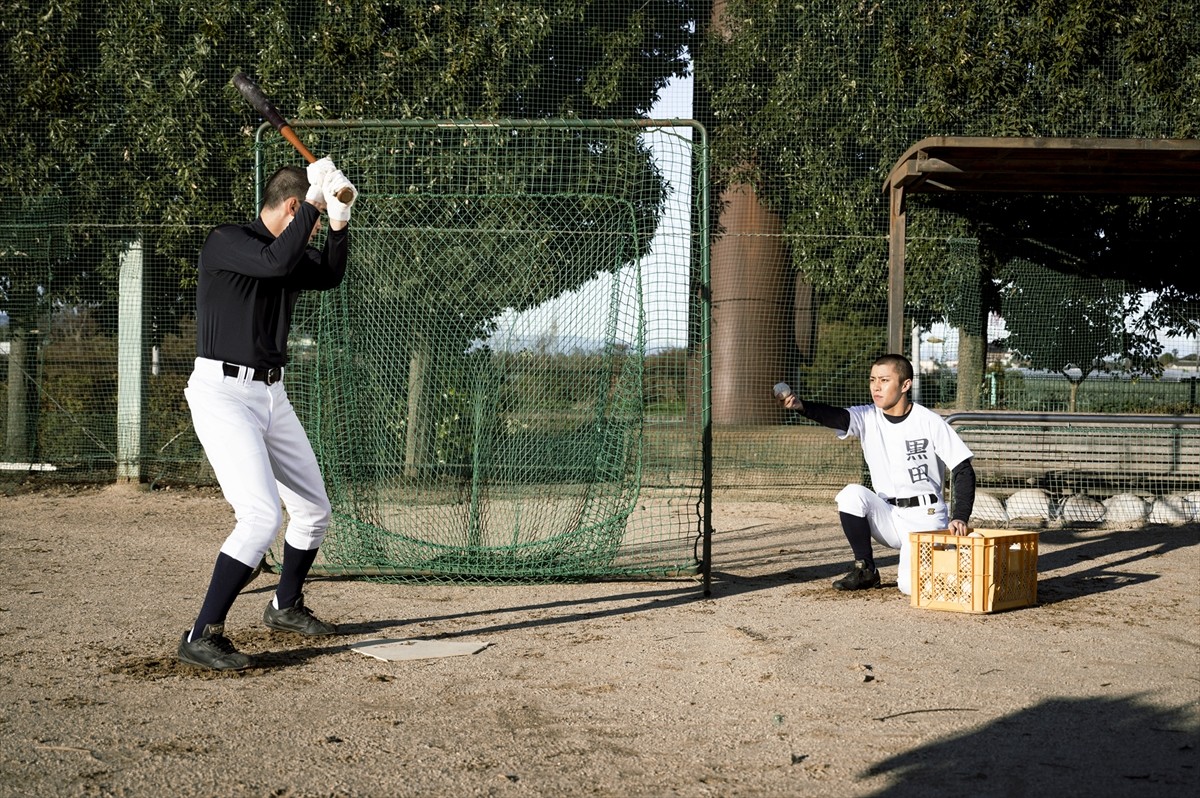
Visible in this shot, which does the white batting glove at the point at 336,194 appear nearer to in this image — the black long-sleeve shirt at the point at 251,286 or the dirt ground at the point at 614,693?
the black long-sleeve shirt at the point at 251,286

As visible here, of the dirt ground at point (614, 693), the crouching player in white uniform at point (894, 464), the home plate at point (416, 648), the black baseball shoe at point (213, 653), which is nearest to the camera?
the dirt ground at point (614, 693)

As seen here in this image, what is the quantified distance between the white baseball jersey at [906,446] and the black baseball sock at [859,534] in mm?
278

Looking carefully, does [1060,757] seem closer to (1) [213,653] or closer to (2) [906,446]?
(2) [906,446]

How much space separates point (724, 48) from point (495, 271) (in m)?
4.49

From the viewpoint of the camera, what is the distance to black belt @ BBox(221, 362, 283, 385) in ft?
16.0

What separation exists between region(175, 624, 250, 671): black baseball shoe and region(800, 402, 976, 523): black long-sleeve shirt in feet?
10.8

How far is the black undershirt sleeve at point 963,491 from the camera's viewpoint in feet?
20.4

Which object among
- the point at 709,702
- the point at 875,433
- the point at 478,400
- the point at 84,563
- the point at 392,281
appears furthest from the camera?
the point at 392,281

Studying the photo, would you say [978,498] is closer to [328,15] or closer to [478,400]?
[478,400]

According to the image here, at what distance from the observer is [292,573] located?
17.8 feet

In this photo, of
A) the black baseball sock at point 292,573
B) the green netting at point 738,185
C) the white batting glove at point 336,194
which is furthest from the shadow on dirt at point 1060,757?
the green netting at point 738,185

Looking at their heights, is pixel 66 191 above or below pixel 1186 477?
above

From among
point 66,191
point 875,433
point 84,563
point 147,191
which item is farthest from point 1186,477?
point 66,191

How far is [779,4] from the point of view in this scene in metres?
12.3
